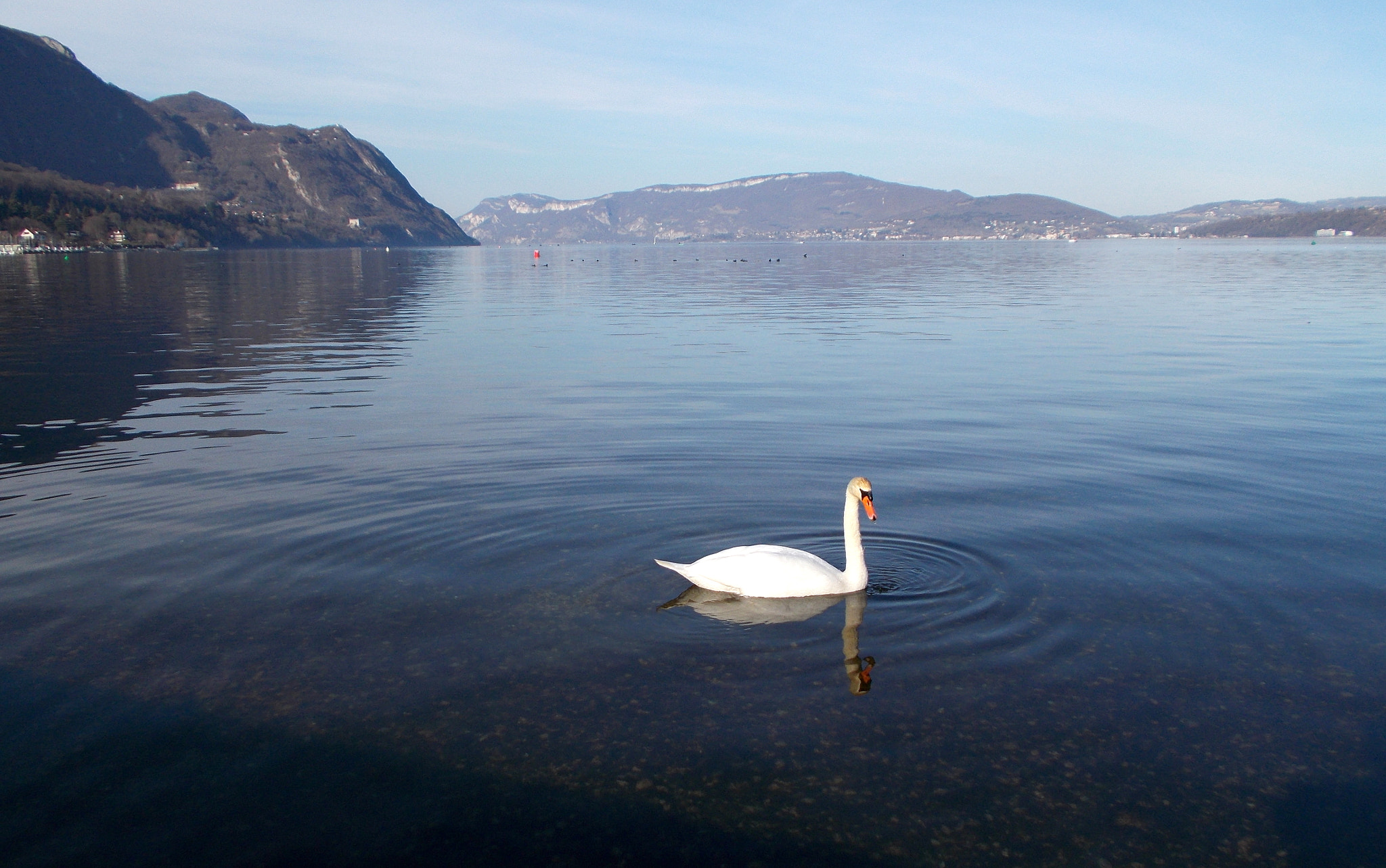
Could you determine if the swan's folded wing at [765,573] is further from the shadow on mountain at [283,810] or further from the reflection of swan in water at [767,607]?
the shadow on mountain at [283,810]

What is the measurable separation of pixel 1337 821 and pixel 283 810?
7449 millimetres

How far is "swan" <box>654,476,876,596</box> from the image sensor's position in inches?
398

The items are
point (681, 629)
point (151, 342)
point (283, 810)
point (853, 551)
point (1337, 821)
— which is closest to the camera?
point (1337, 821)

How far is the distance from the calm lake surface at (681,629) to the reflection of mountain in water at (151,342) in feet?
1.38

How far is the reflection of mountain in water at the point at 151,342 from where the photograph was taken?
67.3 feet

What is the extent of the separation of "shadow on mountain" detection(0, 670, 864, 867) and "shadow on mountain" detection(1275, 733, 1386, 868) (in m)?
3.18

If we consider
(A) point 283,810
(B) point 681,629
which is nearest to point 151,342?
(B) point 681,629

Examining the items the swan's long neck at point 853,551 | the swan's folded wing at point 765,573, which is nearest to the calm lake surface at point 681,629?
the swan's long neck at point 853,551

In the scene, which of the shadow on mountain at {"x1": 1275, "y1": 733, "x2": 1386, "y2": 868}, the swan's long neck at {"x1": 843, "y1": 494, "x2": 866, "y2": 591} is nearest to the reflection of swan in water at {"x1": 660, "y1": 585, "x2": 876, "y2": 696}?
the swan's long neck at {"x1": 843, "y1": 494, "x2": 866, "y2": 591}

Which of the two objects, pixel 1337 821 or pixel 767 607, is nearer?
pixel 1337 821

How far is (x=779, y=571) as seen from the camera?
10.2 metres

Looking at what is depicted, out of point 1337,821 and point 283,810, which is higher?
point 1337,821

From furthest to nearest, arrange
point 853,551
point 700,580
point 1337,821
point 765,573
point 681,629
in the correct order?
1. point 853,551
2. point 700,580
3. point 765,573
4. point 681,629
5. point 1337,821

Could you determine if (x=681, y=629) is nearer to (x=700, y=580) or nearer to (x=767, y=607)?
(x=700, y=580)
